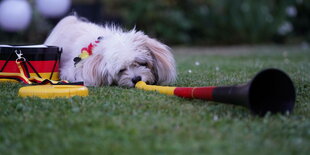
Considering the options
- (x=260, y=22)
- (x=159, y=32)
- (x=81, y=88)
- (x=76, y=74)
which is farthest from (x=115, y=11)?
(x=81, y=88)

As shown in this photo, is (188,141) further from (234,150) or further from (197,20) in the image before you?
(197,20)

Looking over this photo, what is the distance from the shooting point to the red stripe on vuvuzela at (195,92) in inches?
133

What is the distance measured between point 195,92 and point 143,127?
0.95 meters

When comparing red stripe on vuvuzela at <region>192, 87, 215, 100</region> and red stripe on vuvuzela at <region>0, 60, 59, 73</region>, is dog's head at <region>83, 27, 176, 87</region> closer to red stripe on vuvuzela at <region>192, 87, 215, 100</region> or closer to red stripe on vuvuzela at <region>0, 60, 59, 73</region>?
red stripe on vuvuzela at <region>0, 60, 59, 73</region>

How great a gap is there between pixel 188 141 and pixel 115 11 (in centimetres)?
1155

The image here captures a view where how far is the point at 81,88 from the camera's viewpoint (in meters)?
3.78

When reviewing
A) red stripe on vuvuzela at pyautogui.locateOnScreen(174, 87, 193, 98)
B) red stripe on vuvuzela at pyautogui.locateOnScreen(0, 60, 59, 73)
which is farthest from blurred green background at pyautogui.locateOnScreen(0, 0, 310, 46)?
red stripe on vuvuzela at pyautogui.locateOnScreen(174, 87, 193, 98)

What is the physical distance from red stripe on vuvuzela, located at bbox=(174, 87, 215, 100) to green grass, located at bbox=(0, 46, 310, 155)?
2.3 inches

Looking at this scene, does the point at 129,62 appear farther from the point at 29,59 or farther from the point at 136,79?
the point at 29,59

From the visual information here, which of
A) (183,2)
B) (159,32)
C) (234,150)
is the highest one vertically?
(183,2)

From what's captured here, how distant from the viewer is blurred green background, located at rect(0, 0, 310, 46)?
1261 cm

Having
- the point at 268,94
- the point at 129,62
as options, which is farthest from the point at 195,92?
the point at 129,62

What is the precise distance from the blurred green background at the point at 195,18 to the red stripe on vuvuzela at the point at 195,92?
8.83 meters

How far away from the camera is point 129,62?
437cm
